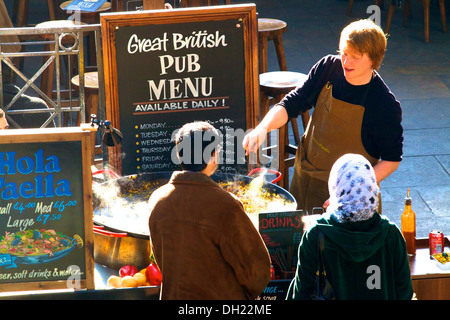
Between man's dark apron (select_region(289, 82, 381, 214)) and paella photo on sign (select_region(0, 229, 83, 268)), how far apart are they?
1447mm

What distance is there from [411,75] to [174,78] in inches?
216

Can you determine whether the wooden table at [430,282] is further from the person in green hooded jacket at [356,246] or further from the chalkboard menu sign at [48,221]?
the chalkboard menu sign at [48,221]

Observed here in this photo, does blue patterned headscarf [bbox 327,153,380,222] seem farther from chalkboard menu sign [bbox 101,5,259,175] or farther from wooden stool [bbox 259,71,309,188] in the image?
wooden stool [bbox 259,71,309,188]

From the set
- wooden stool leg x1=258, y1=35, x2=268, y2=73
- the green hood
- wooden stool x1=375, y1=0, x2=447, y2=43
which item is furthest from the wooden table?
wooden stool x1=375, y1=0, x2=447, y2=43

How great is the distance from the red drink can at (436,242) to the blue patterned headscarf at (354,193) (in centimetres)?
106

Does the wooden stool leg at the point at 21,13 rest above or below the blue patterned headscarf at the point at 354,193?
above

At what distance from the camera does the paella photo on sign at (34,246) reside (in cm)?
303

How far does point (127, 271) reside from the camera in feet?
10.6

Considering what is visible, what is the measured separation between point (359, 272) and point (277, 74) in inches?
115

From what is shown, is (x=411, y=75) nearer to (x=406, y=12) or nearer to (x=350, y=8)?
(x=406, y=12)

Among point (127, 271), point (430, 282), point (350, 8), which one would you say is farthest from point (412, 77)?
point (127, 271)

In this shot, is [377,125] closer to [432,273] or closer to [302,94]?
[302,94]

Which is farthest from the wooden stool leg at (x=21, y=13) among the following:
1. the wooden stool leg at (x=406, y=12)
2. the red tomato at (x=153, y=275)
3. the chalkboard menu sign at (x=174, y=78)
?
the wooden stool leg at (x=406, y=12)

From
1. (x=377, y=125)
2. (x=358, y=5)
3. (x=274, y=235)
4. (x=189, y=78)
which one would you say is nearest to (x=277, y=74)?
(x=189, y=78)
